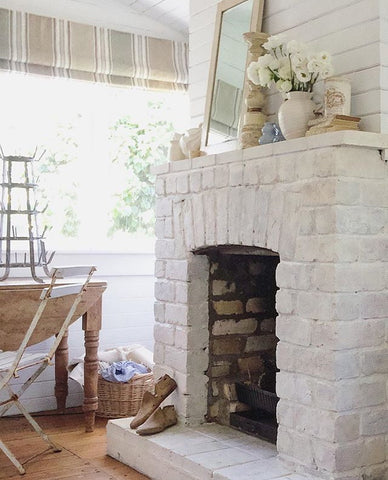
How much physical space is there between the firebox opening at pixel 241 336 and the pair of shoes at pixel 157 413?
0.19 m

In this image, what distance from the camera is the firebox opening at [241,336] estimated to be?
324 centimetres

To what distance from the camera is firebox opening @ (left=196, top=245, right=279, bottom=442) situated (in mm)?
3242

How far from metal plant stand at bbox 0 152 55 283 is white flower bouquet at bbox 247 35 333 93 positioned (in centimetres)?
149

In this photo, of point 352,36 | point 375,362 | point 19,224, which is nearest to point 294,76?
point 352,36

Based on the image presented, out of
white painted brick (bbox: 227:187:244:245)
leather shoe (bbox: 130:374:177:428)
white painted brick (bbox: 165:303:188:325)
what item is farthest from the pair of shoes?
white painted brick (bbox: 227:187:244:245)

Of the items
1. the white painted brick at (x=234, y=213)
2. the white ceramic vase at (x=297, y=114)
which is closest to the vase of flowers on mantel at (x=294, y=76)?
the white ceramic vase at (x=297, y=114)

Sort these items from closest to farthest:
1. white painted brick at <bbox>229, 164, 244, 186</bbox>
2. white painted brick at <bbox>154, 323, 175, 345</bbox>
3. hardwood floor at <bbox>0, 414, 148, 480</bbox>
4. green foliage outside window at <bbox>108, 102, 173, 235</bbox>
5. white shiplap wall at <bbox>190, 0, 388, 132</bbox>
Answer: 1. white shiplap wall at <bbox>190, 0, 388, 132</bbox>
2. white painted brick at <bbox>229, 164, 244, 186</bbox>
3. hardwood floor at <bbox>0, 414, 148, 480</bbox>
4. white painted brick at <bbox>154, 323, 175, 345</bbox>
5. green foliage outside window at <bbox>108, 102, 173, 235</bbox>

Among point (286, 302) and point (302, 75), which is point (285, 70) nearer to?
point (302, 75)

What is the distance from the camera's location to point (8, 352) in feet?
11.3

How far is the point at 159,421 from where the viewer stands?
10.3 ft

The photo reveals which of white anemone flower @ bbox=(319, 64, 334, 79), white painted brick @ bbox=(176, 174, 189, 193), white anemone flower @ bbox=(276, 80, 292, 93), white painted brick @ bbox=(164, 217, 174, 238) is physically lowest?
white painted brick @ bbox=(164, 217, 174, 238)

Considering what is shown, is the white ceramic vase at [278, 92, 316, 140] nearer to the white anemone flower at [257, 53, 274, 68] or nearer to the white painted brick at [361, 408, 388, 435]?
the white anemone flower at [257, 53, 274, 68]

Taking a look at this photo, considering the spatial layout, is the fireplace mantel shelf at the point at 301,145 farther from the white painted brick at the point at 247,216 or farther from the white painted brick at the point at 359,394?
the white painted brick at the point at 359,394

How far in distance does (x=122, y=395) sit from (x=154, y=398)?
2.37 ft
